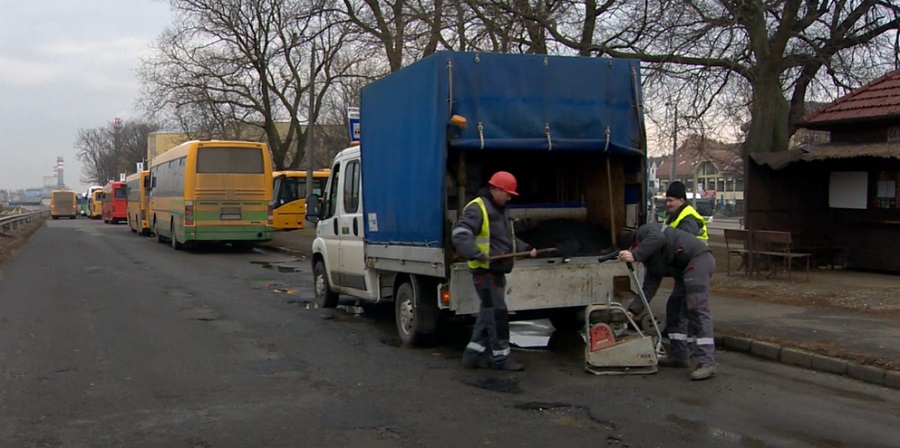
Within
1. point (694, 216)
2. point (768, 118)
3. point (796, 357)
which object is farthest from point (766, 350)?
point (768, 118)

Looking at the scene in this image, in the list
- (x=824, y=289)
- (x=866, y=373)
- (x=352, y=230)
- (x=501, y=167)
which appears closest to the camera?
(x=866, y=373)

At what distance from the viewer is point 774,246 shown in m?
15.3

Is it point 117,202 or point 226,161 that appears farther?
point 117,202

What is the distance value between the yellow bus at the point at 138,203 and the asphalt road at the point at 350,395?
2379cm

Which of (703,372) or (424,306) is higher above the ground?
(424,306)

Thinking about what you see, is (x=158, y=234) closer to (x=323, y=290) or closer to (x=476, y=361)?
(x=323, y=290)

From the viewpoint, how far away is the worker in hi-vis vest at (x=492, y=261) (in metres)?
7.75

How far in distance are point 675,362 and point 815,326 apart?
2641 mm

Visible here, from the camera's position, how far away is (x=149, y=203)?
32062mm

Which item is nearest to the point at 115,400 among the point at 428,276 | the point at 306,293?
the point at 428,276

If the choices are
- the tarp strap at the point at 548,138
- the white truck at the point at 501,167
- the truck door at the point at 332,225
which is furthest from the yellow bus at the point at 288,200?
the tarp strap at the point at 548,138

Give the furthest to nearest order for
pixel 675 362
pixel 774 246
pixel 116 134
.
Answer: pixel 116 134 < pixel 774 246 < pixel 675 362

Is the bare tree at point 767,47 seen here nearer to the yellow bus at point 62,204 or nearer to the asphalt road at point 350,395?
the asphalt road at point 350,395

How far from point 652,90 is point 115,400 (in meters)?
15.7
